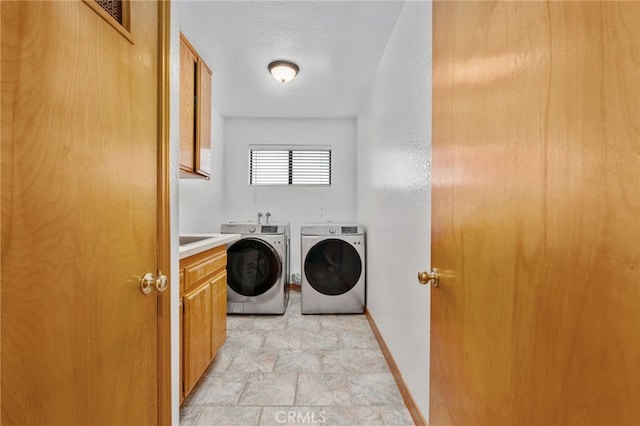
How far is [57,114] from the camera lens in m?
0.60

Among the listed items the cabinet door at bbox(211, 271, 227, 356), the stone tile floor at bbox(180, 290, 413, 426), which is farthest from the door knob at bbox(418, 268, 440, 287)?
the cabinet door at bbox(211, 271, 227, 356)

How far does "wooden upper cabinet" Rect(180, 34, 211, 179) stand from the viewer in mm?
1833

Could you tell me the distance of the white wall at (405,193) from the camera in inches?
55.2

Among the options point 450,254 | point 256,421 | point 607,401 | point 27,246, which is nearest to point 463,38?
point 450,254

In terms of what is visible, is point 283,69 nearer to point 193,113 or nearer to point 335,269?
point 193,113

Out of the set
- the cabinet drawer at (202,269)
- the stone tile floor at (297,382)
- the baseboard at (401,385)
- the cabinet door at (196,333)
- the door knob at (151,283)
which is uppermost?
the door knob at (151,283)

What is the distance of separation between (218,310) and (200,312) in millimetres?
338

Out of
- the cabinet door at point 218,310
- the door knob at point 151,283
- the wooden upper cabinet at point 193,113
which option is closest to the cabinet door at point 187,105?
the wooden upper cabinet at point 193,113

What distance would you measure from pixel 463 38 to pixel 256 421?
1.90 meters

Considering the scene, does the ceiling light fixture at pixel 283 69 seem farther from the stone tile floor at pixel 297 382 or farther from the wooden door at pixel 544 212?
the stone tile floor at pixel 297 382

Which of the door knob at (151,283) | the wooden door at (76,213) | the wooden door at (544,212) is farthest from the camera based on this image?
the door knob at (151,283)

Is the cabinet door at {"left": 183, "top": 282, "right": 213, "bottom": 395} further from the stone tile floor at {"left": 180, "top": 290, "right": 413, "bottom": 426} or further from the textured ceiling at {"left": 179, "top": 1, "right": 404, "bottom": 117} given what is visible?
the textured ceiling at {"left": 179, "top": 1, "right": 404, "bottom": 117}

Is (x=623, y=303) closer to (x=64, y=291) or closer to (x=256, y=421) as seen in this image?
(x=64, y=291)

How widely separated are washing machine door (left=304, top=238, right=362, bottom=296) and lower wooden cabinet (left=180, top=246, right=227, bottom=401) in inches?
45.0
